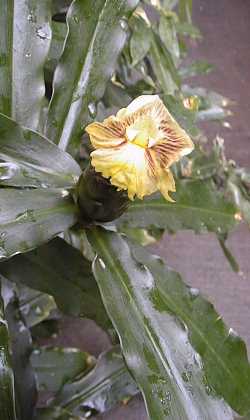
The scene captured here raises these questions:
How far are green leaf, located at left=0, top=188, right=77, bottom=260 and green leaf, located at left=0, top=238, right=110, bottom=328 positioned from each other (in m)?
0.09

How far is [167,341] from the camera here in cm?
49

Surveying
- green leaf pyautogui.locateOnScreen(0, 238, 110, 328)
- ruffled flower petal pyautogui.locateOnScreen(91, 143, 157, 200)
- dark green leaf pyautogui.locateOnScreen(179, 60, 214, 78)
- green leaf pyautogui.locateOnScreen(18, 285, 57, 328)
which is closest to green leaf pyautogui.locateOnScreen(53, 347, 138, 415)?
green leaf pyautogui.locateOnScreen(18, 285, 57, 328)

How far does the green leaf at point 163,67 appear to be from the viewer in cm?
92

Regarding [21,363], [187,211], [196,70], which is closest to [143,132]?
[187,211]

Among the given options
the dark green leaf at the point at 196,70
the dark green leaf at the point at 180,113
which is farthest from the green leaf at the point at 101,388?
the dark green leaf at the point at 196,70

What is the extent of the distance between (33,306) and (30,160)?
45 centimetres

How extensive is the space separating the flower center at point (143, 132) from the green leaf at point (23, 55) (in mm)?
164

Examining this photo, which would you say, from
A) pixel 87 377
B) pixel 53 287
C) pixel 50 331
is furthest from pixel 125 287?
pixel 50 331

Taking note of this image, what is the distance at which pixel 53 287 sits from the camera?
62cm

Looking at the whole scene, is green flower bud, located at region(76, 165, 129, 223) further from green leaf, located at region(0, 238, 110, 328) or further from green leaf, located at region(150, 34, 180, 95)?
green leaf, located at region(150, 34, 180, 95)

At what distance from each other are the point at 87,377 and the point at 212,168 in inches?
17.7

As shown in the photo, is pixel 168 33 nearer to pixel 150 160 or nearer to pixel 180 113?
pixel 180 113

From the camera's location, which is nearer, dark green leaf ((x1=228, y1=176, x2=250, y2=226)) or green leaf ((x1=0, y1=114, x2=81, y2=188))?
green leaf ((x1=0, y1=114, x2=81, y2=188))

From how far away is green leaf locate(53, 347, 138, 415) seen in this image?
84cm
